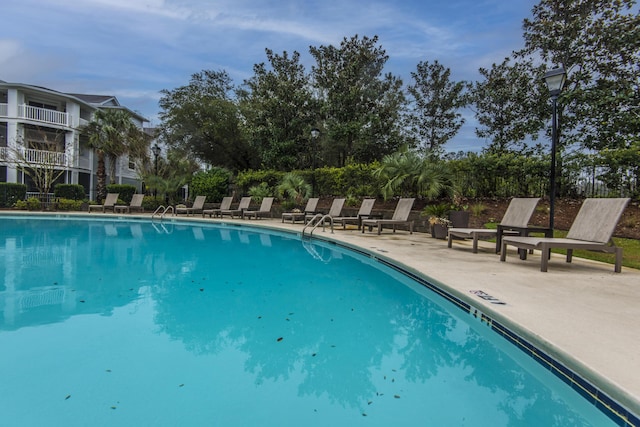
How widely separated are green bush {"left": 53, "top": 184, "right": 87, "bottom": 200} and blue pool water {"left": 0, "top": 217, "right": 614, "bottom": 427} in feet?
66.2

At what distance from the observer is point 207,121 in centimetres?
2381

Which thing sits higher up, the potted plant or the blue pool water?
the potted plant

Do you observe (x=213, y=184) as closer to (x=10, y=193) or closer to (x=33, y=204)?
(x=33, y=204)

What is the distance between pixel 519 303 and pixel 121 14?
1772 centimetres

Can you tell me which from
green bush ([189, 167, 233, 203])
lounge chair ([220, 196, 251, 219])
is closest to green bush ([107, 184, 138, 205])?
green bush ([189, 167, 233, 203])

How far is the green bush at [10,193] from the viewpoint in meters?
21.7

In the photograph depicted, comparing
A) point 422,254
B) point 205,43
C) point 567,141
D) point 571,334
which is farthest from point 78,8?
point 567,141

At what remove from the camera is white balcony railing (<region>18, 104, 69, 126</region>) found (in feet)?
83.8

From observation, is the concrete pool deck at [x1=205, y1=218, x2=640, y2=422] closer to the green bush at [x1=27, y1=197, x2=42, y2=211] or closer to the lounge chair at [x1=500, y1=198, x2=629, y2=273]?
the lounge chair at [x1=500, y1=198, x2=629, y2=273]

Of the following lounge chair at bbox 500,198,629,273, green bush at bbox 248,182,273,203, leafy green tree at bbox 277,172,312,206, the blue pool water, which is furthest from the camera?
green bush at bbox 248,182,273,203

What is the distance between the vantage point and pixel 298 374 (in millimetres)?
2859

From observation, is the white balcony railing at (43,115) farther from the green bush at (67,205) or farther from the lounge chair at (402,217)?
the lounge chair at (402,217)

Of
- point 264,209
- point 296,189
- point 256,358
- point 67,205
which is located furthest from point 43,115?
point 256,358

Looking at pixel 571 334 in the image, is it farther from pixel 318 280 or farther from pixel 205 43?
pixel 205 43
